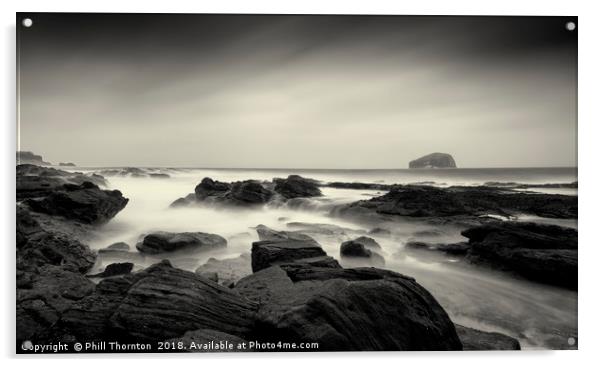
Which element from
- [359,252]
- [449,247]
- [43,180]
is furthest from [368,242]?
[43,180]

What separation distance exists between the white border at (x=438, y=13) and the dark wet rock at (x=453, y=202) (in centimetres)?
61

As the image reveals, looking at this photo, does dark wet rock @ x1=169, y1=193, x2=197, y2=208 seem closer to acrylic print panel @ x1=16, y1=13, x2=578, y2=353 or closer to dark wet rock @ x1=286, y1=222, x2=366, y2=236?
acrylic print panel @ x1=16, y1=13, x2=578, y2=353

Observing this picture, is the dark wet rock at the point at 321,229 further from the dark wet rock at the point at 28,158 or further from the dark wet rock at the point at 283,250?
the dark wet rock at the point at 28,158

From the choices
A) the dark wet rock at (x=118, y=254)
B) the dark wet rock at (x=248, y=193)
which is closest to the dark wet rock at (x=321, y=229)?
the dark wet rock at (x=248, y=193)

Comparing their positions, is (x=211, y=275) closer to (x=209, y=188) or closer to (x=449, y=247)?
(x=209, y=188)

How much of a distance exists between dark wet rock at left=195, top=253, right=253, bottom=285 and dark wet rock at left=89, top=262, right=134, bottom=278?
758mm

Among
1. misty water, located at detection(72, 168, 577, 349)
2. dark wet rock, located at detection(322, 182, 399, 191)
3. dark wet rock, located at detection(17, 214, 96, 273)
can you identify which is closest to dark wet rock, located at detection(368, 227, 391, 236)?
misty water, located at detection(72, 168, 577, 349)

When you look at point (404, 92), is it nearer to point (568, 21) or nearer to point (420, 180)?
point (420, 180)

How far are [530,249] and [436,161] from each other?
1454 mm

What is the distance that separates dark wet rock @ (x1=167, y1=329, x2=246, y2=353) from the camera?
3.37m

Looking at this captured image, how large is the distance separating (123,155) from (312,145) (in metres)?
2.30

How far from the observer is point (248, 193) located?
14.7 feet

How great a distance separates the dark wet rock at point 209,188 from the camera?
442 cm

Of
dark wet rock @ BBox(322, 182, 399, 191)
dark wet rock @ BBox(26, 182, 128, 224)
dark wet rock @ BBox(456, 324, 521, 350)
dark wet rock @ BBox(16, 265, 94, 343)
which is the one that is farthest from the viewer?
dark wet rock @ BBox(322, 182, 399, 191)
